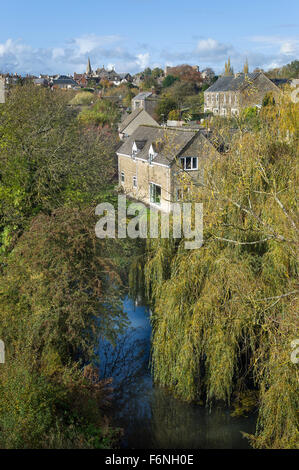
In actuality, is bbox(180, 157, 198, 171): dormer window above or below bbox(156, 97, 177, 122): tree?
below

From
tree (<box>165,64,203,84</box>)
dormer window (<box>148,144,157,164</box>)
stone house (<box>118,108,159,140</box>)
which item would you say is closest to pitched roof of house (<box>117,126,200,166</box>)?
dormer window (<box>148,144,157,164</box>)

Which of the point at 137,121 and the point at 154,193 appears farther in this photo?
the point at 137,121

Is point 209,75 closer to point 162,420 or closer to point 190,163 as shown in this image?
point 190,163

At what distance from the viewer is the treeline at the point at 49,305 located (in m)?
9.44

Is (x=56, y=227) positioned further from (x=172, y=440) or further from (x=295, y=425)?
(x=295, y=425)

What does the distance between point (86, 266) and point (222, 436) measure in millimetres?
6194

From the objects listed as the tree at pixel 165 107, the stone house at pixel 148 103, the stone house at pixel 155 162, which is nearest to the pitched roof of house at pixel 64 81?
the stone house at pixel 148 103

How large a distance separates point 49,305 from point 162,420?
4.60m

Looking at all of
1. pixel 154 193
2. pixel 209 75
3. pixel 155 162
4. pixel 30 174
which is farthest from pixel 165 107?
pixel 209 75

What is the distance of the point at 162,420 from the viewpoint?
1274 cm

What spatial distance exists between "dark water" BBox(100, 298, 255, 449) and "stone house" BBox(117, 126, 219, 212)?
577 inches

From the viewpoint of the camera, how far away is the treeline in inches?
372

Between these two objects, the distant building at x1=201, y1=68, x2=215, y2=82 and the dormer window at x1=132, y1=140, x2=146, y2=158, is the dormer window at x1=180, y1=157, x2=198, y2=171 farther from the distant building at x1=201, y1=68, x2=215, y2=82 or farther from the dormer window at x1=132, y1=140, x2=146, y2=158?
the distant building at x1=201, y1=68, x2=215, y2=82

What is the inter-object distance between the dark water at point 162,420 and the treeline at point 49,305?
0.88 metres
